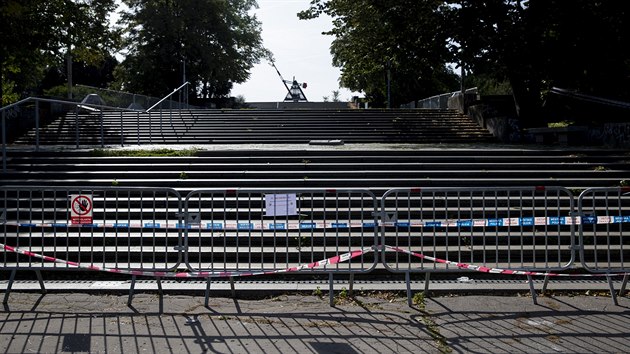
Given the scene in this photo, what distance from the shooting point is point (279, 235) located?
29.4 feet

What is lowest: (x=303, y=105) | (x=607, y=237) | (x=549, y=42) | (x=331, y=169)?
(x=607, y=237)

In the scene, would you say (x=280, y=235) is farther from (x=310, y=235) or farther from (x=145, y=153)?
(x=145, y=153)

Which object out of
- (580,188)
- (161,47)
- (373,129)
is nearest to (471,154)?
(580,188)

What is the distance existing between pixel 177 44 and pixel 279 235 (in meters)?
46.0

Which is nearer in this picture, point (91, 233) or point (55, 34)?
point (91, 233)

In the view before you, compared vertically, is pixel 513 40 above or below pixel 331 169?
above

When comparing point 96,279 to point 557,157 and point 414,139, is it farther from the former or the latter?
point 414,139

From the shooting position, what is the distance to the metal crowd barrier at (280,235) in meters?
6.95

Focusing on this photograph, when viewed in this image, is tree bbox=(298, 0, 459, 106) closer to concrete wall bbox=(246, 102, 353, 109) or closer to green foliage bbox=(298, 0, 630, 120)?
green foliage bbox=(298, 0, 630, 120)

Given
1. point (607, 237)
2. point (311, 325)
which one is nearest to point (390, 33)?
point (607, 237)

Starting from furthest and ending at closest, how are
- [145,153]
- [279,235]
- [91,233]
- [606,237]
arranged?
[145,153], [279,235], [606,237], [91,233]

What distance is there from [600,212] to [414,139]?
9.72m

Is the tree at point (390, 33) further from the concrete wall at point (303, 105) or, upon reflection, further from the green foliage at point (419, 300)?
the concrete wall at point (303, 105)

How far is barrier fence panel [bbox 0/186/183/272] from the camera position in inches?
281
